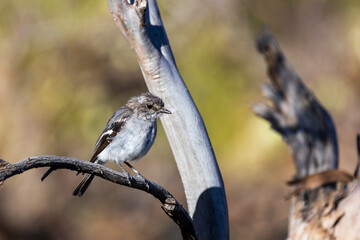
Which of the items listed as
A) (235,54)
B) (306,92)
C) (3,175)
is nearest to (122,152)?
(3,175)

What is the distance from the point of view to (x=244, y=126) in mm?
13516

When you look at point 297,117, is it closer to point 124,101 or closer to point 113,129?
point 113,129

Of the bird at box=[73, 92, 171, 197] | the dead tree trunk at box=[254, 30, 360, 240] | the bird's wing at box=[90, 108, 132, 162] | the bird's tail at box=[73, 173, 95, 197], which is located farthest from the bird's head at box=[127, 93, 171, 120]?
the dead tree trunk at box=[254, 30, 360, 240]

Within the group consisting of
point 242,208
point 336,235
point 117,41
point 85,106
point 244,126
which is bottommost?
point 242,208

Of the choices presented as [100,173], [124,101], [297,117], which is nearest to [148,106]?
[100,173]

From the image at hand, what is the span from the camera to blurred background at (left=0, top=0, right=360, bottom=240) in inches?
455

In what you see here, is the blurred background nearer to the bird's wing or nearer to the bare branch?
the bare branch

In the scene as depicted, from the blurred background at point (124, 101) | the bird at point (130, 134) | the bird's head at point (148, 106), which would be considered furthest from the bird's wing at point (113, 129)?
the blurred background at point (124, 101)

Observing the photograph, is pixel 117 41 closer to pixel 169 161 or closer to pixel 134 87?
pixel 134 87

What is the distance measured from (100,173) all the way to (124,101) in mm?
→ 8981

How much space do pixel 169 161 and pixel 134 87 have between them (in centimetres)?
204

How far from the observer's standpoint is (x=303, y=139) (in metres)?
6.84

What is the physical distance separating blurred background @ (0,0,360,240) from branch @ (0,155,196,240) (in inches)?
292

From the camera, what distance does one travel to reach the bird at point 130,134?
520cm
